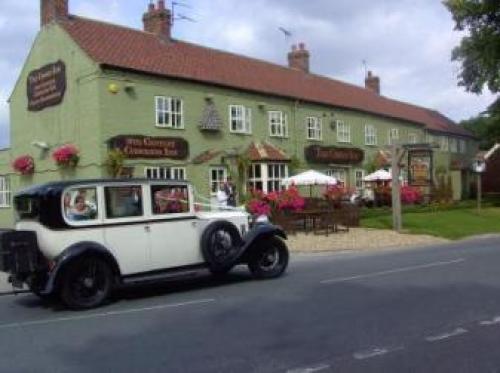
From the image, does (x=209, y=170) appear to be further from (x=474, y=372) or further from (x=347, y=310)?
(x=474, y=372)

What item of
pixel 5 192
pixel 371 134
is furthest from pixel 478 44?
pixel 5 192

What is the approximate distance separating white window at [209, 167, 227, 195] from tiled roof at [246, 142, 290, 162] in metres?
1.35

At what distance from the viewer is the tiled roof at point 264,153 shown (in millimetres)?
31656

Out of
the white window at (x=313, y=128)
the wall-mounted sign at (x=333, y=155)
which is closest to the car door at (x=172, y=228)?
the wall-mounted sign at (x=333, y=155)

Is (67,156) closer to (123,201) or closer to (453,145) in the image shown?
(123,201)

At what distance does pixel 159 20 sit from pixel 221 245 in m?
22.3

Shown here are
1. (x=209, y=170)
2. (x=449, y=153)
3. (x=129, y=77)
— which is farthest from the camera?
(x=449, y=153)

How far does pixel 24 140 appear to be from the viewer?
31750mm

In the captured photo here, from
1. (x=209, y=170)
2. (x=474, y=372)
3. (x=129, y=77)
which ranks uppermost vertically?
(x=129, y=77)

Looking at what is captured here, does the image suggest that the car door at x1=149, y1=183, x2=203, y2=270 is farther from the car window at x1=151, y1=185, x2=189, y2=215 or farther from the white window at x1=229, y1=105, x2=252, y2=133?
the white window at x1=229, y1=105, x2=252, y2=133

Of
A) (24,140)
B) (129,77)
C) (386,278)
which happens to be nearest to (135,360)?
(386,278)

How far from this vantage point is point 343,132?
39.7 m

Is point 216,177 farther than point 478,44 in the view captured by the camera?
No

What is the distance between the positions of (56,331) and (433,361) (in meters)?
4.71
